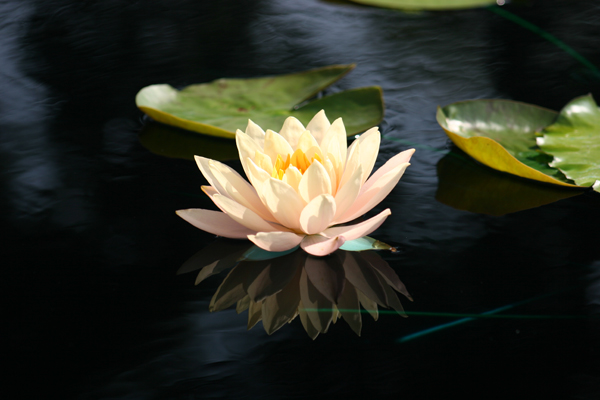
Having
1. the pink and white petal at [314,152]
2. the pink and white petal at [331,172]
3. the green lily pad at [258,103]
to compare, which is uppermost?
the pink and white petal at [314,152]

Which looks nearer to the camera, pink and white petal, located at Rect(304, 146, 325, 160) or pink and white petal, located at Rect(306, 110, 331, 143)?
pink and white petal, located at Rect(304, 146, 325, 160)

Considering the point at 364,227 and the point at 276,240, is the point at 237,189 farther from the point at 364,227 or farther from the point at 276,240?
the point at 364,227

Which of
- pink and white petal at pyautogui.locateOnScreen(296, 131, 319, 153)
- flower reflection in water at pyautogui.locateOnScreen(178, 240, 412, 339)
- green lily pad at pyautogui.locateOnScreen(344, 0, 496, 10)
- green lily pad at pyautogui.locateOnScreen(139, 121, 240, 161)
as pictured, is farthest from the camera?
green lily pad at pyautogui.locateOnScreen(344, 0, 496, 10)

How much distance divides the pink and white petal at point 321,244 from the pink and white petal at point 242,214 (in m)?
0.08

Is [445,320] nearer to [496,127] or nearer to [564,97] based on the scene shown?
[496,127]

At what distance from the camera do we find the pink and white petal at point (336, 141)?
1.04m

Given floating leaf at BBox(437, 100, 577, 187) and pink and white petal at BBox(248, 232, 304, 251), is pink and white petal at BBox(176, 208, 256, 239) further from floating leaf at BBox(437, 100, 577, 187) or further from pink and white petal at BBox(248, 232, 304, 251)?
floating leaf at BBox(437, 100, 577, 187)

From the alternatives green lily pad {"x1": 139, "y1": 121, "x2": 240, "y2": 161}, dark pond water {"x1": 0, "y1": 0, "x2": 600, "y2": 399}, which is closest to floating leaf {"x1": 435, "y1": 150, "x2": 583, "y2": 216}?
dark pond water {"x1": 0, "y1": 0, "x2": 600, "y2": 399}

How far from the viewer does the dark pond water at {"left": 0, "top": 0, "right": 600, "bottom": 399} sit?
2.72ft

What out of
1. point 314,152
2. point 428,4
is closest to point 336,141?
point 314,152

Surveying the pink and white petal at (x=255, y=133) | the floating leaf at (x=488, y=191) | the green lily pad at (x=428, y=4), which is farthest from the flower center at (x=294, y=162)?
the green lily pad at (x=428, y=4)

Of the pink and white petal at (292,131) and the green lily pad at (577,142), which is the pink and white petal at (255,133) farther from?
the green lily pad at (577,142)

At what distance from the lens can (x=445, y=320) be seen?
0.92 meters

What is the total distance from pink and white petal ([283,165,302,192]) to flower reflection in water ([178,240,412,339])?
163 millimetres
